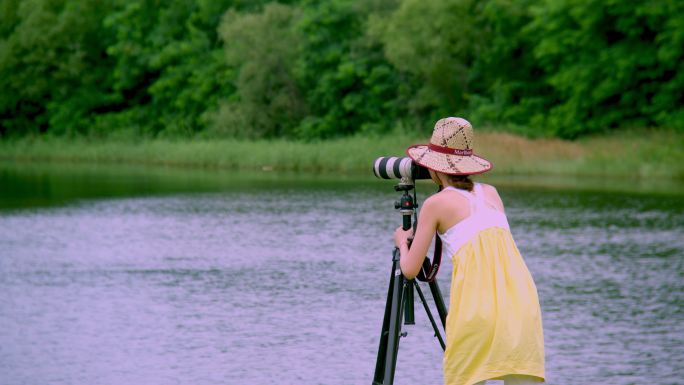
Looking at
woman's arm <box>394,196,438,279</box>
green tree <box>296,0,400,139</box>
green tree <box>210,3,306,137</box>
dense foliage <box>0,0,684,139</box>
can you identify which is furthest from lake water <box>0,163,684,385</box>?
green tree <box>210,3,306,137</box>

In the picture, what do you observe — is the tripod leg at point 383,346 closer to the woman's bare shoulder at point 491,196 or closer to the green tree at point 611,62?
the woman's bare shoulder at point 491,196

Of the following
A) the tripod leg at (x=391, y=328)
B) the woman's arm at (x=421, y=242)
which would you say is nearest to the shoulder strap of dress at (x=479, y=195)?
the woman's arm at (x=421, y=242)

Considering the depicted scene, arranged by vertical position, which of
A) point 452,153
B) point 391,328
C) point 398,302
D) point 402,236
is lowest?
point 391,328

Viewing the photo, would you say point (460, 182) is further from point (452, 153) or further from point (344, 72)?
point (344, 72)

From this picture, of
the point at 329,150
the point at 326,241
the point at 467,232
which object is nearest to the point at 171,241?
the point at 326,241

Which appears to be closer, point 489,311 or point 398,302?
point 489,311

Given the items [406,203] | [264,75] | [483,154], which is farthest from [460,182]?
[264,75]

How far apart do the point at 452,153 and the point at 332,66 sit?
52.8 metres

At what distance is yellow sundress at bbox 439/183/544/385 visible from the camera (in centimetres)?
470

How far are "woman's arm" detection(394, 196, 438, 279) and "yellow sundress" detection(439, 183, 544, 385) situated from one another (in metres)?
0.10

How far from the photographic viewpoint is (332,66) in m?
57.5

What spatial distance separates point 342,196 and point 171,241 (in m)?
9.16

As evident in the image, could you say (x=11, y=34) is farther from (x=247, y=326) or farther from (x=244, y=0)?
(x=247, y=326)

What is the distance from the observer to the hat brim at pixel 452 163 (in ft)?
16.1
